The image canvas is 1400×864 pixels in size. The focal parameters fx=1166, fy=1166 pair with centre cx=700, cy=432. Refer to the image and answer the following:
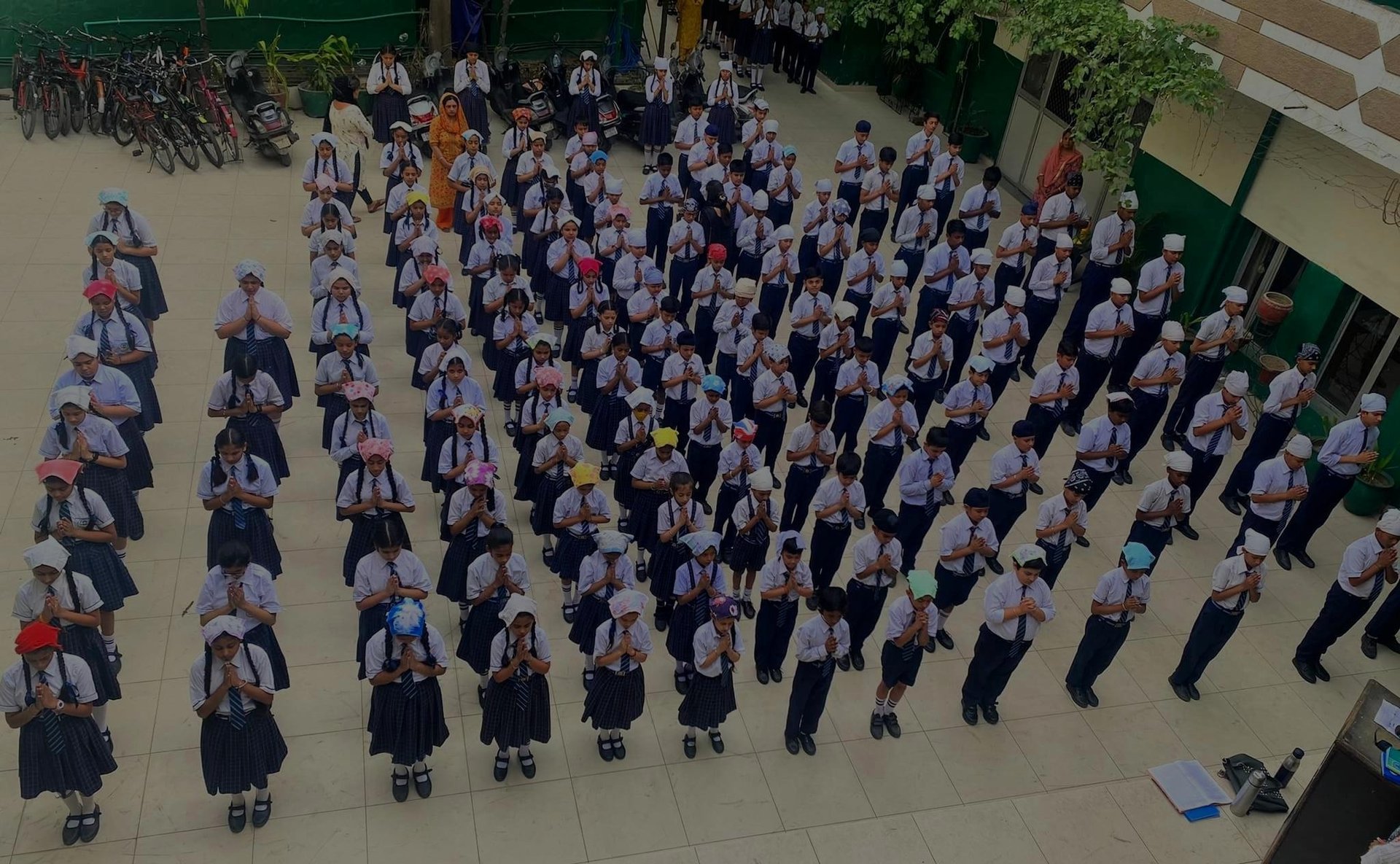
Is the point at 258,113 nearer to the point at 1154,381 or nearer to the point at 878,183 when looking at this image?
the point at 878,183

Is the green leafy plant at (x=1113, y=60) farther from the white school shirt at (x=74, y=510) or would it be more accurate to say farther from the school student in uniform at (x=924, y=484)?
the white school shirt at (x=74, y=510)

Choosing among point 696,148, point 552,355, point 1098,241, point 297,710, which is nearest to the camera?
point 297,710

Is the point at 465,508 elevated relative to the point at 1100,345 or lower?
lower

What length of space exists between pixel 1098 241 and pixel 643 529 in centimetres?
644

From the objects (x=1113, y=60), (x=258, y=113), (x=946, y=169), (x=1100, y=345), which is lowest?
(x=258, y=113)

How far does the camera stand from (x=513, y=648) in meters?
6.56

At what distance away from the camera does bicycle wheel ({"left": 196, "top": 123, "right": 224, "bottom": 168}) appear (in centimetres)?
1441

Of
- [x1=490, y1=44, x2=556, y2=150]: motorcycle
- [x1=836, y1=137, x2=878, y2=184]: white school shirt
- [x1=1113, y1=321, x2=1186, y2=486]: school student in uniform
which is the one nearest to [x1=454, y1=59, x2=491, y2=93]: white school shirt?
[x1=490, y1=44, x2=556, y2=150]: motorcycle

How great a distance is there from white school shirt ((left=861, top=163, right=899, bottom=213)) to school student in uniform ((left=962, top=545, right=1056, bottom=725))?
659 cm

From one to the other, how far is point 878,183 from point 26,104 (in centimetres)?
1052

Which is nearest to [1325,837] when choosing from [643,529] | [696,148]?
[643,529]

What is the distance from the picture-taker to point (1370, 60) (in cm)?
954

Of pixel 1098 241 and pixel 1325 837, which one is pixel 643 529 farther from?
pixel 1098 241

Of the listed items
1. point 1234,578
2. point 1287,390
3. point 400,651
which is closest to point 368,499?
point 400,651
